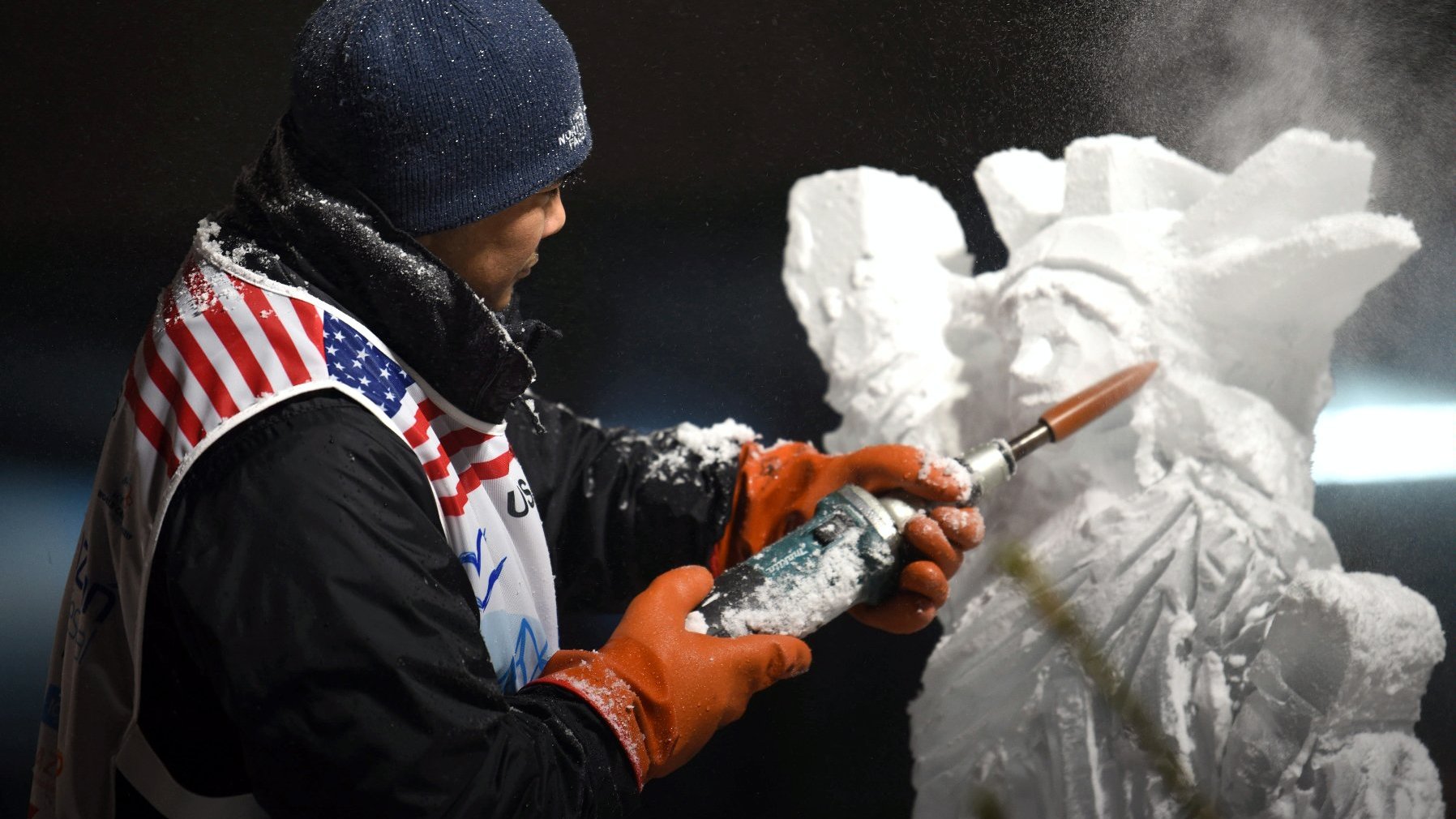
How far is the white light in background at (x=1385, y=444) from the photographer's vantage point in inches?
44.9

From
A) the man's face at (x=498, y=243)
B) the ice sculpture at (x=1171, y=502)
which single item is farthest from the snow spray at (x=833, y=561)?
the man's face at (x=498, y=243)

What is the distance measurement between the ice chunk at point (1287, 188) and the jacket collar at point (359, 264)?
2.74 feet

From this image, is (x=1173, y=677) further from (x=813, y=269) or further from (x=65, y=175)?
(x=65, y=175)

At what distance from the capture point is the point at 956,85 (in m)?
1.27

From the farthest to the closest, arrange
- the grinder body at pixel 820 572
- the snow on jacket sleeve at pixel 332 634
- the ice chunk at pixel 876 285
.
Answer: the ice chunk at pixel 876 285, the grinder body at pixel 820 572, the snow on jacket sleeve at pixel 332 634

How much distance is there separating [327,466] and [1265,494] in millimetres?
960

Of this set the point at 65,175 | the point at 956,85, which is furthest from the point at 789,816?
the point at 65,175

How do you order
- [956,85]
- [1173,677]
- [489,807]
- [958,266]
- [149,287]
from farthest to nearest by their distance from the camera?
[958,266], [149,287], [956,85], [1173,677], [489,807]

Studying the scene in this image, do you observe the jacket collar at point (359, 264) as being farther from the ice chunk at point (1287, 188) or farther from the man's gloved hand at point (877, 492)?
the ice chunk at point (1287, 188)

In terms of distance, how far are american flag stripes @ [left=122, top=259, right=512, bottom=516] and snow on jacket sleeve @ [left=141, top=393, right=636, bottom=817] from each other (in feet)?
0.10

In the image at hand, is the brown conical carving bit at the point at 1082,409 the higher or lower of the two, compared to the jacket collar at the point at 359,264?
lower

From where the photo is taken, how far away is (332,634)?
0.75m

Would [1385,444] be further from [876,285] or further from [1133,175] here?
[876,285]

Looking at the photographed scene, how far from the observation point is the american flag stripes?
822 mm
